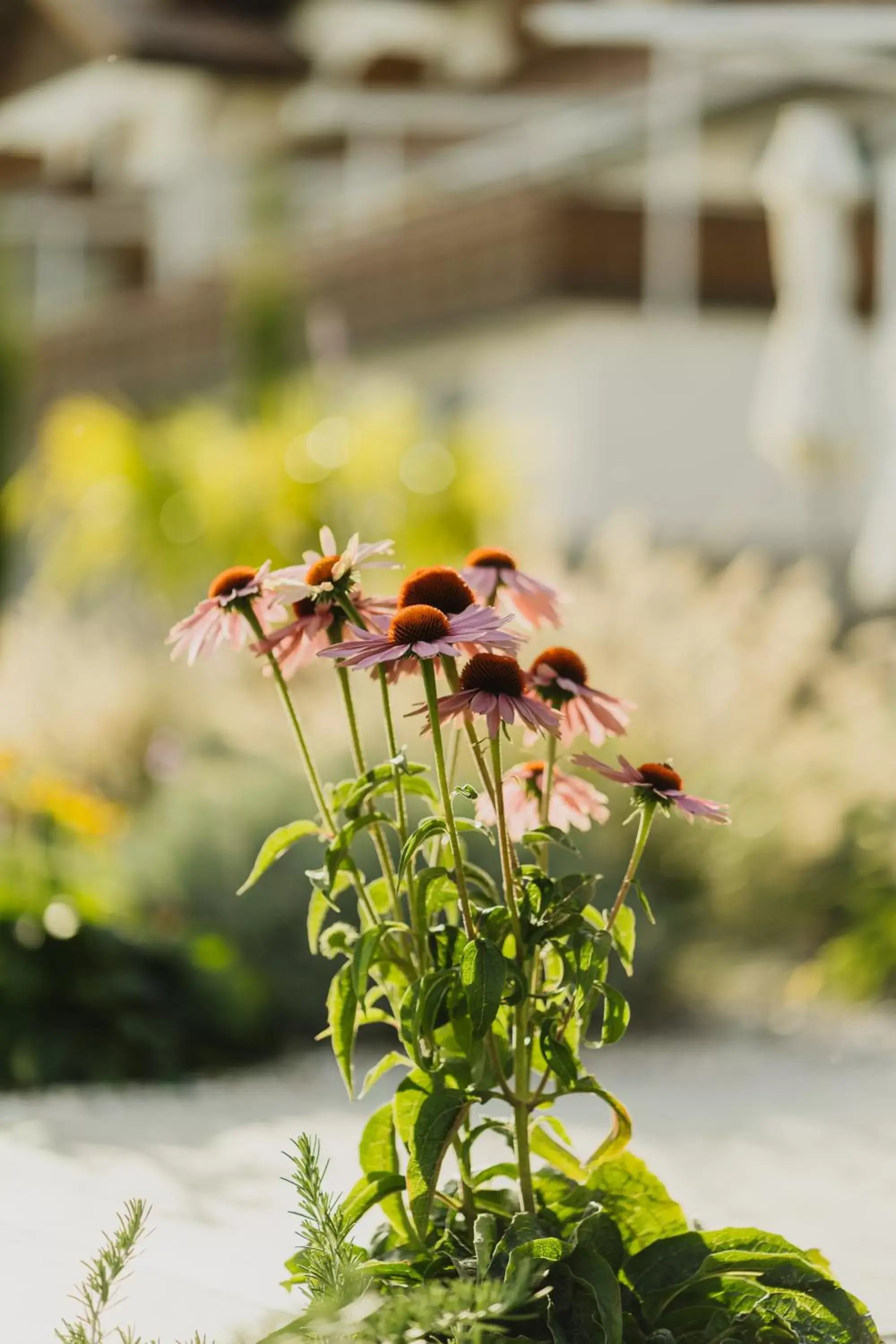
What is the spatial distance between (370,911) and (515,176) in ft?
40.1

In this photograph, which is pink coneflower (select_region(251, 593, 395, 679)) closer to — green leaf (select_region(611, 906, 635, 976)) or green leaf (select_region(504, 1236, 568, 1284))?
green leaf (select_region(611, 906, 635, 976))

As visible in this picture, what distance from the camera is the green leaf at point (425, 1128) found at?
2109 millimetres

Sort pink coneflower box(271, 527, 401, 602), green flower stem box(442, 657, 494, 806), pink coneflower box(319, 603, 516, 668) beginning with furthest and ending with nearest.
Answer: pink coneflower box(271, 527, 401, 602), green flower stem box(442, 657, 494, 806), pink coneflower box(319, 603, 516, 668)

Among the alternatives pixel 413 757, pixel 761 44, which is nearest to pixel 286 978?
pixel 413 757

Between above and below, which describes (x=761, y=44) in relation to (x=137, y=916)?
above

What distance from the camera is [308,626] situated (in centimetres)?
236

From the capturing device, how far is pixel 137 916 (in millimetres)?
5645

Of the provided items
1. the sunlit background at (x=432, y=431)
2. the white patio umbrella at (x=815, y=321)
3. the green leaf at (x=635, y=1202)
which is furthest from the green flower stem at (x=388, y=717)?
the white patio umbrella at (x=815, y=321)

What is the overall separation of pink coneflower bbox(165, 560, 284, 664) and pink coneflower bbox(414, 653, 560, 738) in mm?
310

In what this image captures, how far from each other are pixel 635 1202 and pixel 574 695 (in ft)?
2.27

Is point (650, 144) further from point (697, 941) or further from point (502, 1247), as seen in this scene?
point (502, 1247)

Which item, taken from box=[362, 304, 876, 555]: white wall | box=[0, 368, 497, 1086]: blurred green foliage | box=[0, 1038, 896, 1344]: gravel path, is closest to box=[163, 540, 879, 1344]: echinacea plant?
box=[0, 1038, 896, 1344]: gravel path

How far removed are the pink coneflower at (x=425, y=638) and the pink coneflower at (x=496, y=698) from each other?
0.08 feet

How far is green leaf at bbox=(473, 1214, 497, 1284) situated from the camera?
2105 mm
